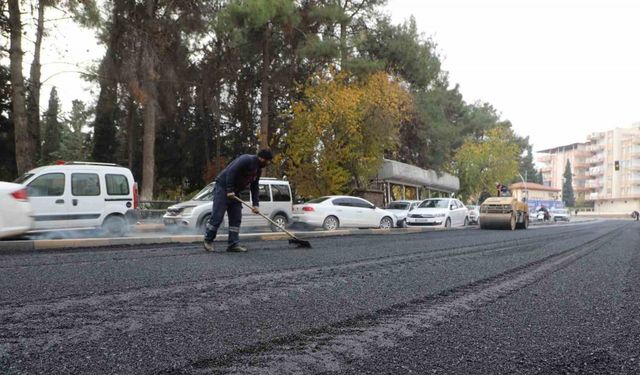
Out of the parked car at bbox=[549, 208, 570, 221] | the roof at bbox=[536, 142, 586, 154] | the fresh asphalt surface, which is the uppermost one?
the roof at bbox=[536, 142, 586, 154]

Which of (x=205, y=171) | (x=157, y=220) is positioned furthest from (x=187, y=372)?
(x=205, y=171)

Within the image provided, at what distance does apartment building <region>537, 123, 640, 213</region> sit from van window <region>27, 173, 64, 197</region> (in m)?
88.0

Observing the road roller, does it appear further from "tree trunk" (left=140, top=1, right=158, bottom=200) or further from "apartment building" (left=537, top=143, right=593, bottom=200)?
"apartment building" (left=537, top=143, right=593, bottom=200)

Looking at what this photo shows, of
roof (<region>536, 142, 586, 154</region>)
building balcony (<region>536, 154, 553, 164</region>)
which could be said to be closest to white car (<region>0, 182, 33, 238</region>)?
roof (<region>536, 142, 586, 154</region>)

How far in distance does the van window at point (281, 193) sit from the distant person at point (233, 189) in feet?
24.4

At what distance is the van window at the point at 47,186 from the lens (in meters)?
10.2

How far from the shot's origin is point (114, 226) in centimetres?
1139

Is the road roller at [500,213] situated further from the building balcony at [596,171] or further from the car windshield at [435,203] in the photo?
the building balcony at [596,171]

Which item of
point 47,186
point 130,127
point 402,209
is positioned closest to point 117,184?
point 47,186

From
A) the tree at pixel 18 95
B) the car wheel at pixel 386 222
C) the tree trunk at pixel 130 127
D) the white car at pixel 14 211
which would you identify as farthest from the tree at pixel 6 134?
the car wheel at pixel 386 222

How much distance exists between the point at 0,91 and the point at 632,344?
2580 cm

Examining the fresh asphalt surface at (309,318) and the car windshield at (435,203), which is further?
the car windshield at (435,203)

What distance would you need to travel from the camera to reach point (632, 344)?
322cm

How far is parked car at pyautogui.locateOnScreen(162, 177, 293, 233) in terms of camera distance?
522 inches
